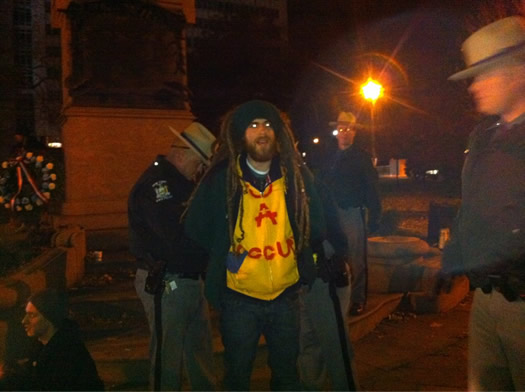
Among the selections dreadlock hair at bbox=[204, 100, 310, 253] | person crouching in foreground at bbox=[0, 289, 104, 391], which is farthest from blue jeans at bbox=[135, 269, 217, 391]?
dreadlock hair at bbox=[204, 100, 310, 253]

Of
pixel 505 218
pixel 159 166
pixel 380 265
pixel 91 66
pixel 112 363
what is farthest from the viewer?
pixel 91 66

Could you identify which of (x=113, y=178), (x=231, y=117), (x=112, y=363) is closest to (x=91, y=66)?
(x=113, y=178)

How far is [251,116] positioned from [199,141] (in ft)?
2.49

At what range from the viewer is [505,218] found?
2527mm

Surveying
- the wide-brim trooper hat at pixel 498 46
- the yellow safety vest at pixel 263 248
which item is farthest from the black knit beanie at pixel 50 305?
the wide-brim trooper hat at pixel 498 46

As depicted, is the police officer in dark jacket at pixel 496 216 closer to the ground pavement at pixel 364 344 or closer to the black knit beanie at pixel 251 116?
the black knit beanie at pixel 251 116

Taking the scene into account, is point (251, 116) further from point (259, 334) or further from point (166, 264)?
point (259, 334)

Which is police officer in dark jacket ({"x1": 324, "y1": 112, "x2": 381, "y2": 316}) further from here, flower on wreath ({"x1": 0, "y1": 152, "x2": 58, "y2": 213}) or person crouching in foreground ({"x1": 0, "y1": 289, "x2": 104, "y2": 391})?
flower on wreath ({"x1": 0, "y1": 152, "x2": 58, "y2": 213})

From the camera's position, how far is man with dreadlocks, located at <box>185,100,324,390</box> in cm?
311

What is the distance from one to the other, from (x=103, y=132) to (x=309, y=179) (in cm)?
561

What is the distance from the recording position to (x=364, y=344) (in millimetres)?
5746

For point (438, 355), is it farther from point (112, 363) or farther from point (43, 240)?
point (43, 240)

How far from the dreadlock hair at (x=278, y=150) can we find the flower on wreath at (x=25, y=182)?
4.73 m

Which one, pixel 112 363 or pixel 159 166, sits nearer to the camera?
pixel 159 166
